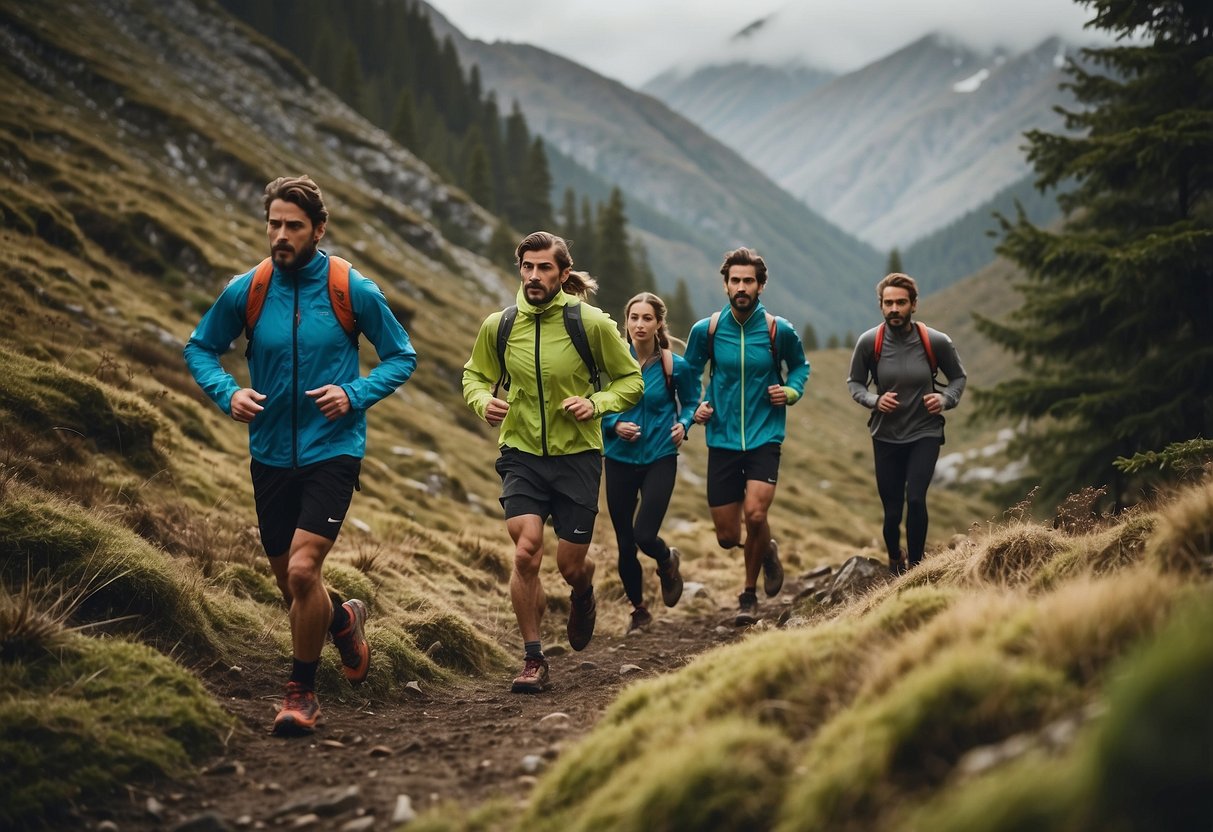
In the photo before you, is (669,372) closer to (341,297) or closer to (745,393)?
(745,393)

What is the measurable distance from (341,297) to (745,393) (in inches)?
206

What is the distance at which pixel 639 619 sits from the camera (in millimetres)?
11227

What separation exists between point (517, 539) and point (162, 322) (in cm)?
1605

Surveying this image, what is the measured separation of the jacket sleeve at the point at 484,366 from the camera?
316 inches

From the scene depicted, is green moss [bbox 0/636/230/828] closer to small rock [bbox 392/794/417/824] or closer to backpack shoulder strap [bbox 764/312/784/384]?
small rock [bbox 392/794/417/824]

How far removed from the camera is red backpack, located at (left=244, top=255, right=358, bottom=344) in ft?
22.1

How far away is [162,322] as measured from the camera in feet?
68.0

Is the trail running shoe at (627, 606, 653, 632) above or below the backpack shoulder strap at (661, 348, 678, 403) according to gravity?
below

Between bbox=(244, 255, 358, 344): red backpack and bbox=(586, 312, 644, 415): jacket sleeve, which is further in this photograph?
bbox=(586, 312, 644, 415): jacket sleeve

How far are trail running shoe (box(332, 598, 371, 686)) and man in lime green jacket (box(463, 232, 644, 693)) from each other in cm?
124

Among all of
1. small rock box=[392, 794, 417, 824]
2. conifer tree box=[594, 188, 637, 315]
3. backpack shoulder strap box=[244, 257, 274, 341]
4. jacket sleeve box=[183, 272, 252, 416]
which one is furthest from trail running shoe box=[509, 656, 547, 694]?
conifer tree box=[594, 188, 637, 315]

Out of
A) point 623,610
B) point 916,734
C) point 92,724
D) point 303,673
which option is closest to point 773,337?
point 623,610

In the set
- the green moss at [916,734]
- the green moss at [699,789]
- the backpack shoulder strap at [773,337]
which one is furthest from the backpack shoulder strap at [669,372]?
the green moss at [916,734]

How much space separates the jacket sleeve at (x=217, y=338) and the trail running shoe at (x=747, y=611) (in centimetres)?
639
